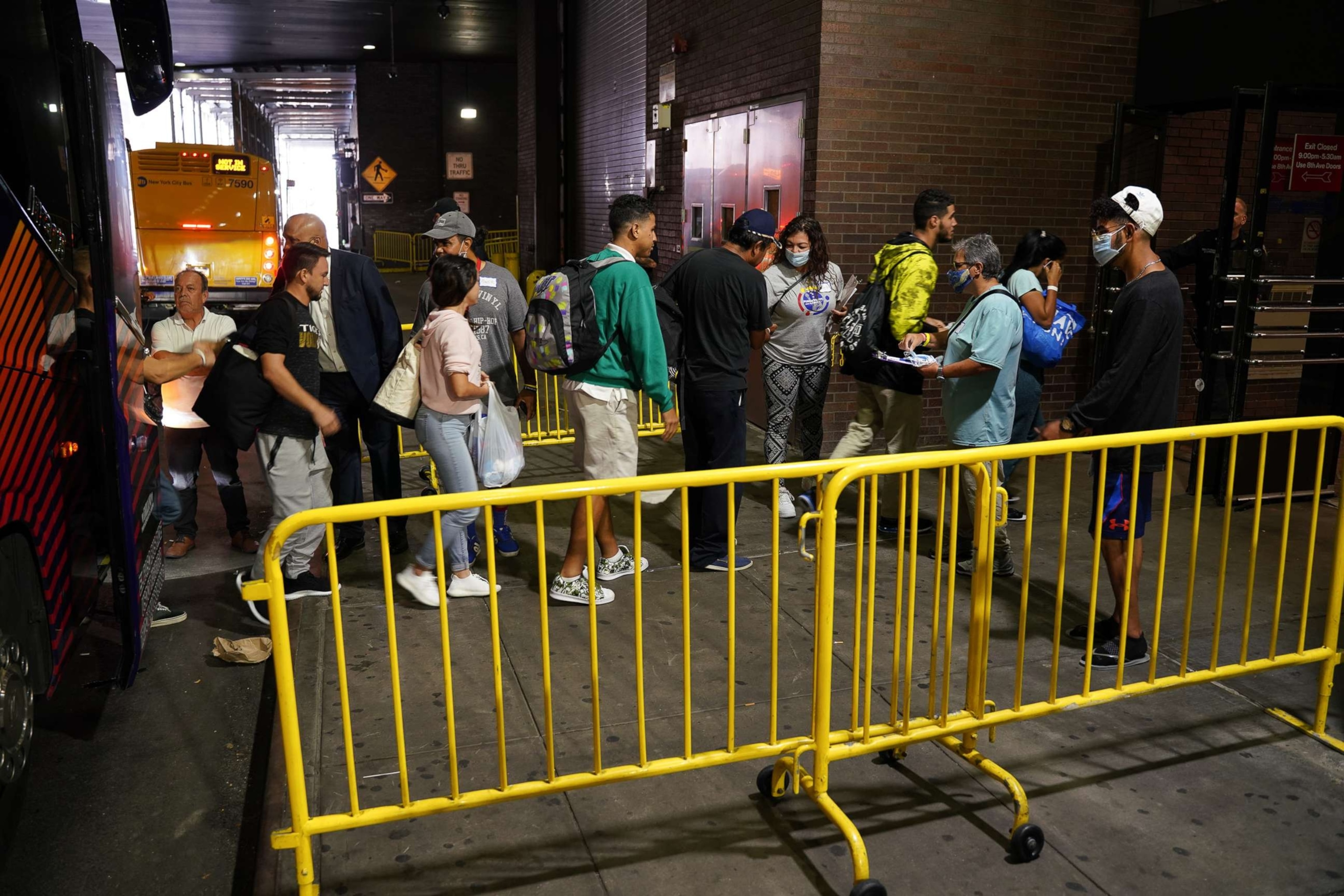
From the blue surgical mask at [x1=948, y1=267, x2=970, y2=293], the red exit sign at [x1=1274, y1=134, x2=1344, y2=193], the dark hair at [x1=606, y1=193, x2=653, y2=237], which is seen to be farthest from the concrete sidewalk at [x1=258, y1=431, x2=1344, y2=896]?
the red exit sign at [x1=1274, y1=134, x2=1344, y2=193]

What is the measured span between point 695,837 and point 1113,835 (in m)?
1.42

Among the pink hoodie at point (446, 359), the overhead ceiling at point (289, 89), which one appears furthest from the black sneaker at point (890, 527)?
the overhead ceiling at point (289, 89)

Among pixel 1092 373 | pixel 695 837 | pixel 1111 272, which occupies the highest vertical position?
pixel 1111 272

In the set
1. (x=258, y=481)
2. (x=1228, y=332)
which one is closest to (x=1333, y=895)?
(x=1228, y=332)

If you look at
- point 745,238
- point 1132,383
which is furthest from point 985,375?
point 745,238

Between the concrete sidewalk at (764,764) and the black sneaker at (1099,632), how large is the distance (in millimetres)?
129

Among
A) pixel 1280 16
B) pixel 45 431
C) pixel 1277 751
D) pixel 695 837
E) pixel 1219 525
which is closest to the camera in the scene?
pixel 695 837

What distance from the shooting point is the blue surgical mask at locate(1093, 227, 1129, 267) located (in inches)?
189

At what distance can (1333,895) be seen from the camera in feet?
10.9

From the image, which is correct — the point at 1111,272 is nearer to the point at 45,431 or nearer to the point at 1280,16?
the point at 1280,16

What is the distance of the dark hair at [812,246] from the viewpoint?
6.94 meters

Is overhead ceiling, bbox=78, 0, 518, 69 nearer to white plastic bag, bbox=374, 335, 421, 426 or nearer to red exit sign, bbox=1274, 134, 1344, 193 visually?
red exit sign, bbox=1274, 134, 1344, 193

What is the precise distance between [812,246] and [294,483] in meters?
3.53

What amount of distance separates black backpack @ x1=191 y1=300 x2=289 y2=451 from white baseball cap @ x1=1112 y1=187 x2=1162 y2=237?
411cm
